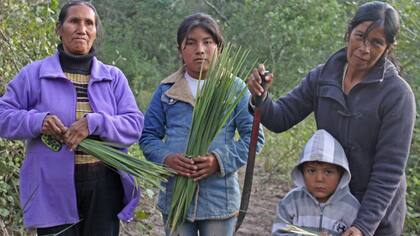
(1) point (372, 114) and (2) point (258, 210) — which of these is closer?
(1) point (372, 114)

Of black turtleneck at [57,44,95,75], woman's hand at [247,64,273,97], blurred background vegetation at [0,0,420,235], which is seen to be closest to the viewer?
woman's hand at [247,64,273,97]

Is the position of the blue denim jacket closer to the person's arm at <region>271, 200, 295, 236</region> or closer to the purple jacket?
the purple jacket

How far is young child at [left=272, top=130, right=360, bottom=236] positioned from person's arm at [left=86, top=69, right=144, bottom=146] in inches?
29.7

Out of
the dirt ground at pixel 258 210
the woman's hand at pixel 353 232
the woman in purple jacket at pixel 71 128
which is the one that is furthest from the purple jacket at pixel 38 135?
the dirt ground at pixel 258 210

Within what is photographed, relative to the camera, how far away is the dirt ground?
507cm

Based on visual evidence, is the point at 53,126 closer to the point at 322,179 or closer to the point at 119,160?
the point at 119,160

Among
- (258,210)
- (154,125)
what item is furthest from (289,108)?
(258,210)

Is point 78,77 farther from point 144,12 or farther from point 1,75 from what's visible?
point 144,12

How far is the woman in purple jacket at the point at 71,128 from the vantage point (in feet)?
9.75

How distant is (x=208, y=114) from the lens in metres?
3.15

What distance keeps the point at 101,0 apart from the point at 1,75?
8306mm

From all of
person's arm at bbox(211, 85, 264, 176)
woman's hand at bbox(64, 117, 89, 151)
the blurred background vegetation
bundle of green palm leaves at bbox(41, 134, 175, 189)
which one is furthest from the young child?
the blurred background vegetation

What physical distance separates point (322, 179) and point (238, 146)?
1.83 ft

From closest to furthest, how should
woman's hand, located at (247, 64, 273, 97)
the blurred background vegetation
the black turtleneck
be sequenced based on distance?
woman's hand, located at (247, 64, 273, 97), the black turtleneck, the blurred background vegetation
